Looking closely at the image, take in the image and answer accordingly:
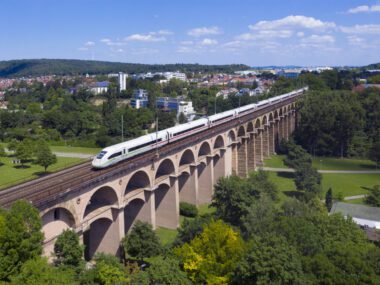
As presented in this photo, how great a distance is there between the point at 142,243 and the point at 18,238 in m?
14.2

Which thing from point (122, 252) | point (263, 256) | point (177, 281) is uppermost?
point (263, 256)

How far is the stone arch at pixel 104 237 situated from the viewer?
42.4m

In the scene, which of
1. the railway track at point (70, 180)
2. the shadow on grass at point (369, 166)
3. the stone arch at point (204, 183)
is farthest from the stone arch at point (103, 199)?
the shadow on grass at point (369, 166)

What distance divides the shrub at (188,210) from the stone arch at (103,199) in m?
18.2

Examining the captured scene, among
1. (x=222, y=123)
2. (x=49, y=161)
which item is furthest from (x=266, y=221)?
(x=49, y=161)

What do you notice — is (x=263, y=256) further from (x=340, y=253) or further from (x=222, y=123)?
(x=222, y=123)

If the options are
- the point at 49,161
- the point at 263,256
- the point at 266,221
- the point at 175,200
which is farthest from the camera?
the point at 49,161

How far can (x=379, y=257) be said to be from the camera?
28375mm

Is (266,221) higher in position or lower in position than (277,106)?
lower

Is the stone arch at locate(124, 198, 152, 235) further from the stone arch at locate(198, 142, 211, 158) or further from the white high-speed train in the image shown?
the stone arch at locate(198, 142, 211, 158)

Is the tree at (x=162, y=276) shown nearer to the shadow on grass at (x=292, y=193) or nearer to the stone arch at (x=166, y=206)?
the stone arch at (x=166, y=206)

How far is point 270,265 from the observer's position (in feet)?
85.4

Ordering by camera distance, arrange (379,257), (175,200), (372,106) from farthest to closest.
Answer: (372,106)
(175,200)
(379,257)

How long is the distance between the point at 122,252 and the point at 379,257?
84.5 ft
